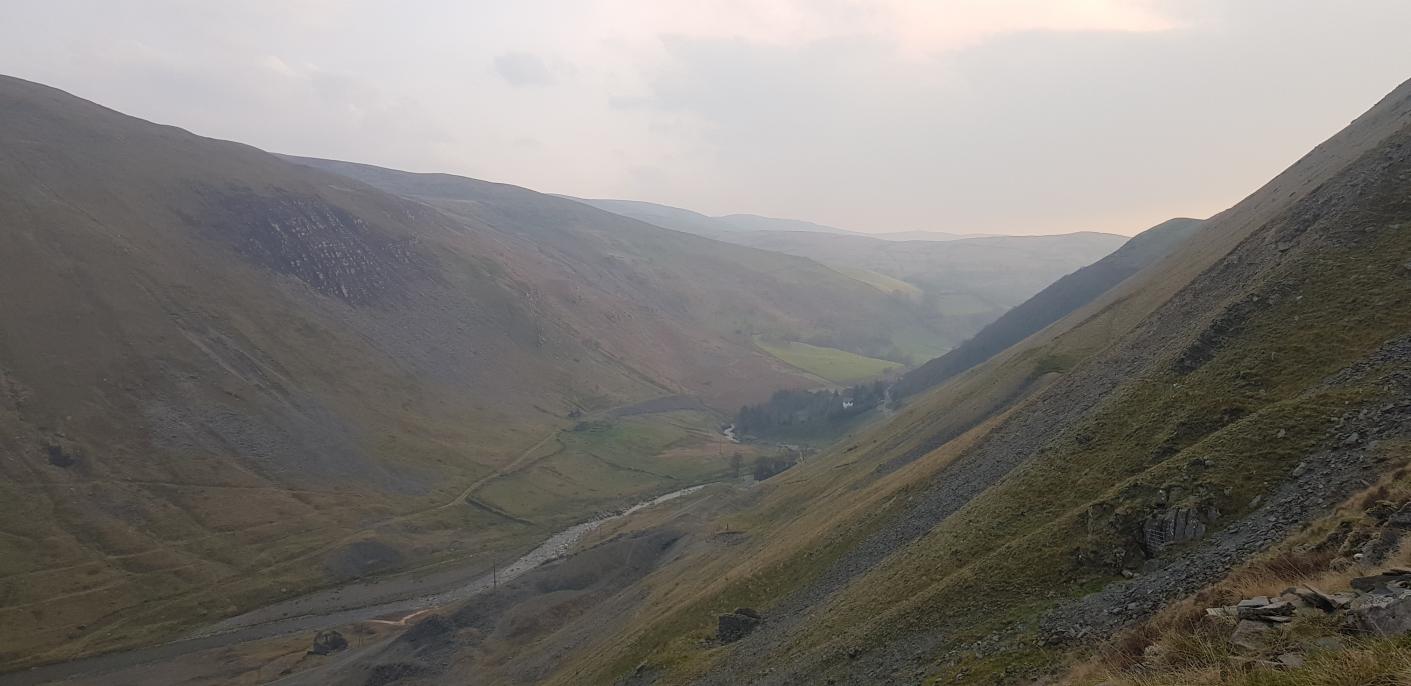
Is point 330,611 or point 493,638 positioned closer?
point 493,638

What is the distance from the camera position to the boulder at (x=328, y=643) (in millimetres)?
87562

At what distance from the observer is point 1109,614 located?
21984 millimetres

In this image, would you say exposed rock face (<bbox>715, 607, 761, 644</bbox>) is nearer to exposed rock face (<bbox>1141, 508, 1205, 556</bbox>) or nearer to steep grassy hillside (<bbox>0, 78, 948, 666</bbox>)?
exposed rock face (<bbox>1141, 508, 1205, 556</bbox>)

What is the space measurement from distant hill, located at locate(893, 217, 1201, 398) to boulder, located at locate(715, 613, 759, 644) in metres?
144

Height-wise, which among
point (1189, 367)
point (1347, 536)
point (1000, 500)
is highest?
point (1189, 367)

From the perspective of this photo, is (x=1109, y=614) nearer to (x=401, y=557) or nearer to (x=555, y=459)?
(x=401, y=557)

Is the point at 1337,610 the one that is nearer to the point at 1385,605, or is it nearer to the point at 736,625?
the point at 1385,605

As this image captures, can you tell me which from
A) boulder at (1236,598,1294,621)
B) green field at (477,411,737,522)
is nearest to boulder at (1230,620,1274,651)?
boulder at (1236,598,1294,621)

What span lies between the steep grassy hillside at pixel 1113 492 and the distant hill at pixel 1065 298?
122151mm

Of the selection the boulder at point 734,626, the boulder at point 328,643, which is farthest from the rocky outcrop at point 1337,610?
the boulder at point 328,643

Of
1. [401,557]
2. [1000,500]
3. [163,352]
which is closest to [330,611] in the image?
[401,557]

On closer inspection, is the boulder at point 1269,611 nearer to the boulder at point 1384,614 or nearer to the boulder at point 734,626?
the boulder at point 1384,614

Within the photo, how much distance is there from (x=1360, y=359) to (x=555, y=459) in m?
165

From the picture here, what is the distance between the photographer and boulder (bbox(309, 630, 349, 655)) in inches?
3447
